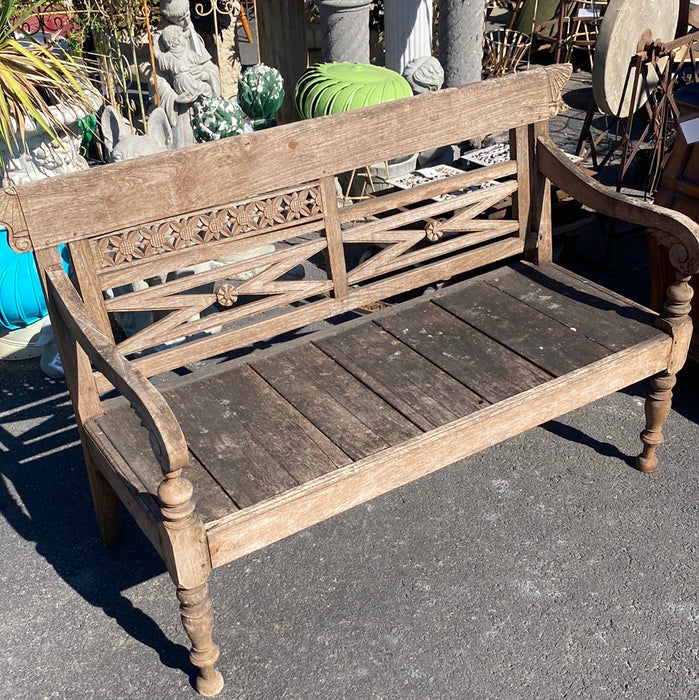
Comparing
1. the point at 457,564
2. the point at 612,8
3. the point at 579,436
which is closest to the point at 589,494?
the point at 579,436

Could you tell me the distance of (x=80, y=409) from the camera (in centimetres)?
258

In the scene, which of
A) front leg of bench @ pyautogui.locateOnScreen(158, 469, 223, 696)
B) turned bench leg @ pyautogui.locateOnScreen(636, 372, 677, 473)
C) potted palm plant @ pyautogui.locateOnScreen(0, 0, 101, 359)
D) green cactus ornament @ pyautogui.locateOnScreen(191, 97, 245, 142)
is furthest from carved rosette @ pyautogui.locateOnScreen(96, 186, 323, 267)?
green cactus ornament @ pyautogui.locateOnScreen(191, 97, 245, 142)

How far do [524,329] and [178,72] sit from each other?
2931 mm

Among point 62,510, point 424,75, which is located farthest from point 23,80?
point 424,75

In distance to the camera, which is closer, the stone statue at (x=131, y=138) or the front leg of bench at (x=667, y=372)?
the front leg of bench at (x=667, y=372)

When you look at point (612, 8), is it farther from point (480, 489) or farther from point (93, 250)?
point (93, 250)

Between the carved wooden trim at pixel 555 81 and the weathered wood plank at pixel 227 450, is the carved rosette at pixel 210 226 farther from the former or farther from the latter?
the carved wooden trim at pixel 555 81

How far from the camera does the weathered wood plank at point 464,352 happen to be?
2.69 metres

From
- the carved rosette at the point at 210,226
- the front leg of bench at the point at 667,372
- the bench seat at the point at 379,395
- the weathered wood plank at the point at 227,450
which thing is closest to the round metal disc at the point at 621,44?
the bench seat at the point at 379,395

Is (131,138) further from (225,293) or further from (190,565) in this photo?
(190,565)

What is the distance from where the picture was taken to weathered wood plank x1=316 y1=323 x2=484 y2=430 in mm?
2588

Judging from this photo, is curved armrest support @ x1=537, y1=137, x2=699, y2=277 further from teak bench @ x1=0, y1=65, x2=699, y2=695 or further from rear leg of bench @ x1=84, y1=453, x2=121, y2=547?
rear leg of bench @ x1=84, y1=453, x2=121, y2=547

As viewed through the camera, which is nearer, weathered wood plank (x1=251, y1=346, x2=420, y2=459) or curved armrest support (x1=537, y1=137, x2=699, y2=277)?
weathered wood plank (x1=251, y1=346, x2=420, y2=459)

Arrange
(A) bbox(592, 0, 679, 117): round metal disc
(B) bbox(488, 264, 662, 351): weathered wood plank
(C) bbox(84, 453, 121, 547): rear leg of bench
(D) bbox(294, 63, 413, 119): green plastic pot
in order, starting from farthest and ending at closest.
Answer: (D) bbox(294, 63, 413, 119): green plastic pot
(A) bbox(592, 0, 679, 117): round metal disc
(B) bbox(488, 264, 662, 351): weathered wood plank
(C) bbox(84, 453, 121, 547): rear leg of bench
